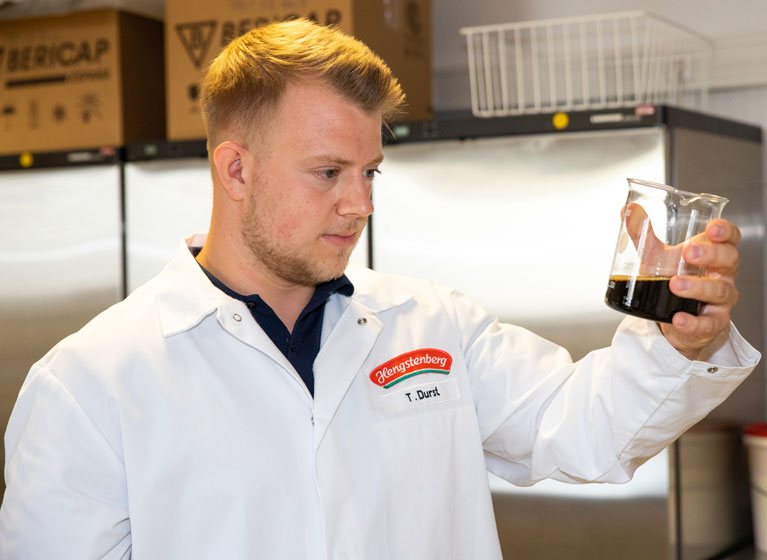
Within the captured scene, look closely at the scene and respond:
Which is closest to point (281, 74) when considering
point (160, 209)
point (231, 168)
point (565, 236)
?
point (231, 168)

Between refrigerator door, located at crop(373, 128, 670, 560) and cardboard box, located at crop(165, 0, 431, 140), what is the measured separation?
12.9 inches

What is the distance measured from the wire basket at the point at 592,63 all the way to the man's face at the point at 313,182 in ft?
3.53

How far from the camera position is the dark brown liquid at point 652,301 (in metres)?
1.17

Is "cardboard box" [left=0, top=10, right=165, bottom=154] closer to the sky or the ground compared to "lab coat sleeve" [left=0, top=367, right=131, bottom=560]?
closer to the sky

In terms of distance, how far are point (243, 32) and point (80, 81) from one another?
1.80 feet

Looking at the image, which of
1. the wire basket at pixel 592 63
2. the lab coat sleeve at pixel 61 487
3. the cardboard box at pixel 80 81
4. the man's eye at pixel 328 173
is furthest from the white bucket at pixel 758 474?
the cardboard box at pixel 80 81

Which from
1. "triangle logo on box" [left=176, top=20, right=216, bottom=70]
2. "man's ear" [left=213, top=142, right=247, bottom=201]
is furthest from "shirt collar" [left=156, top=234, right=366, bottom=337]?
"triangle logo on box" [left=176, top=20, right=216, bottom=70]

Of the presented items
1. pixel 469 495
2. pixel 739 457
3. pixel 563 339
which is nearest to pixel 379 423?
pixel 469 495

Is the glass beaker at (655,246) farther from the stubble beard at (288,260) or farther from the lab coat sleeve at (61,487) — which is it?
the lab coat sleeve at (61,487)

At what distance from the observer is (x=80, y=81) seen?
286cm

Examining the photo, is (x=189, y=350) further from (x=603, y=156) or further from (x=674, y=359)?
(x=603, y=156)

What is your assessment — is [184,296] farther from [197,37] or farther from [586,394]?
[197,37]

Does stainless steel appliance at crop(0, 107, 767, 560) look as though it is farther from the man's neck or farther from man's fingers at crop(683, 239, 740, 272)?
man's fingers at crop(683, 239, 740, 272)

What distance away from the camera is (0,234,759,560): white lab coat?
1298mm
